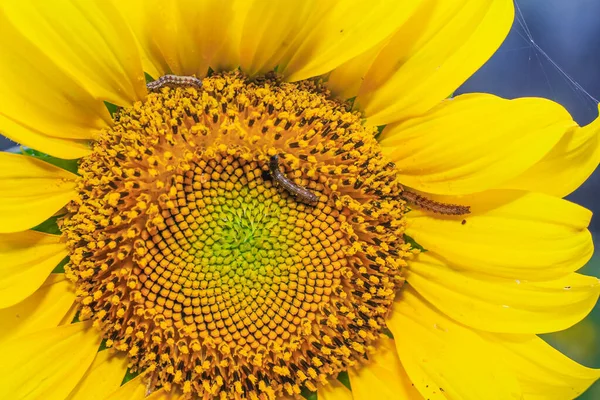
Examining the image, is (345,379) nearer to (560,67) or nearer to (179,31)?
(179,31)

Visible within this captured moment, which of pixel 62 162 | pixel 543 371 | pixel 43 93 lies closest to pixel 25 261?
pixel 62 162

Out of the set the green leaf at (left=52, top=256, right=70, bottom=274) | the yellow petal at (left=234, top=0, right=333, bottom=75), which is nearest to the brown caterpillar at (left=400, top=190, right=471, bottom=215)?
the yellow petal at (left=234, top=0, right=333, bottom=75)

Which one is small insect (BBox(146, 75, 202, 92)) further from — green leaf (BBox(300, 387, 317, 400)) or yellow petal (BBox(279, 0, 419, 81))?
green leaf (BBox(300, 387, 317, 400))

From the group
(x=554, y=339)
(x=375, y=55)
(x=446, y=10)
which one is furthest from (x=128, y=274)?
(x=554, y=339)

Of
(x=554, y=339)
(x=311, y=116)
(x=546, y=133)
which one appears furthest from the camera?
(x=554, y=339)

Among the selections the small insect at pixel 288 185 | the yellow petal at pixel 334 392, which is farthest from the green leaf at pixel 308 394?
the small insect at pixel 288 185

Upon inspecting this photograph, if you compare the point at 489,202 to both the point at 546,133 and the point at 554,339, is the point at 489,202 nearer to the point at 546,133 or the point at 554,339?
the point at 546,133
